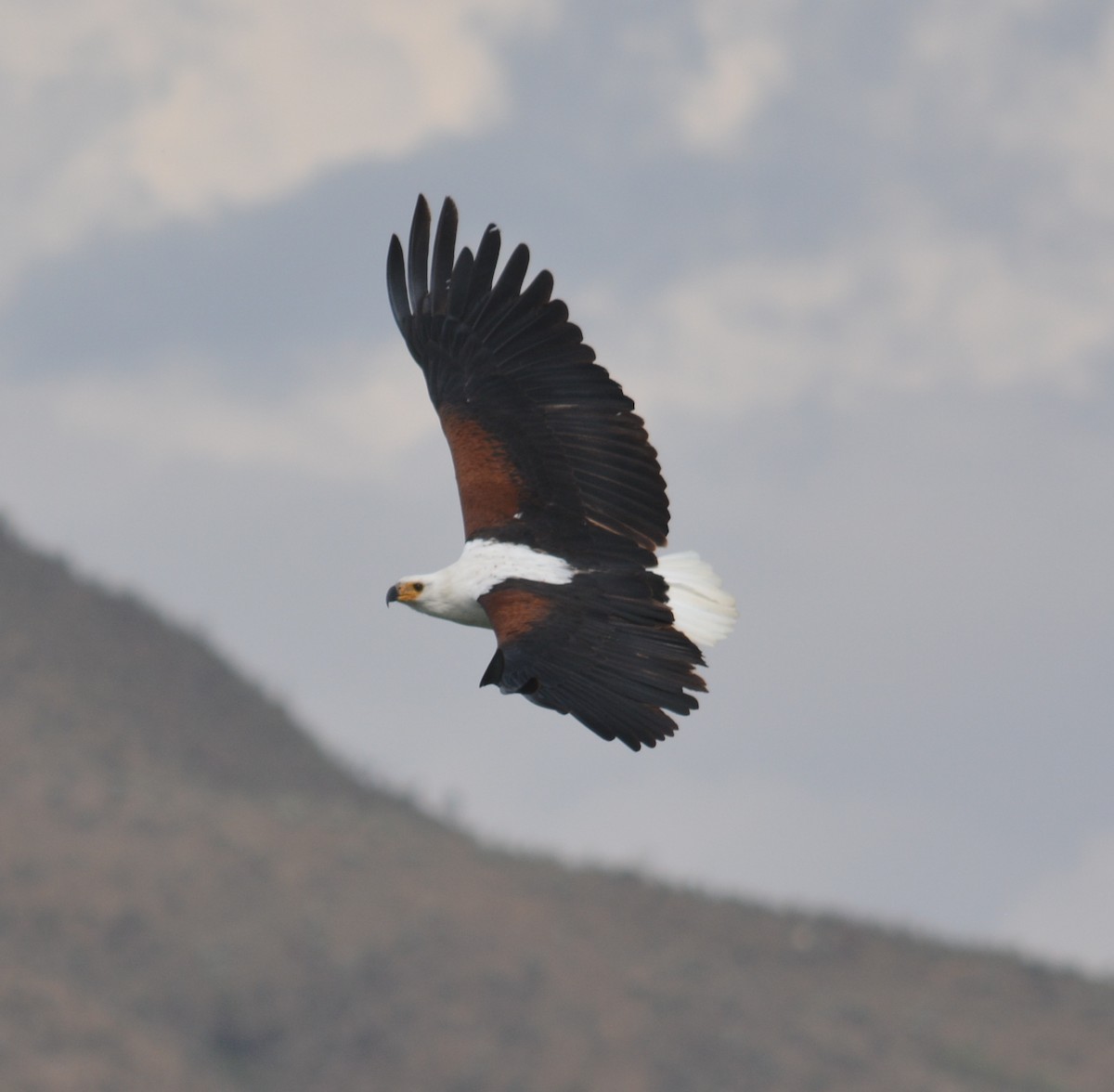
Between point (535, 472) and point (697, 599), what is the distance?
1.20m

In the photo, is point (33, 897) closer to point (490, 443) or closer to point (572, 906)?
point (572, 906)

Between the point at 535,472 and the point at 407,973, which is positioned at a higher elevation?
the point at 407,973

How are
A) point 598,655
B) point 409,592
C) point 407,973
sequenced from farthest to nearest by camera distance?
point 407,973
point 409,592
point 598,655

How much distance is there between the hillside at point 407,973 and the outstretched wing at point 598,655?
31.1 meters

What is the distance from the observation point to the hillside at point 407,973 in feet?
141

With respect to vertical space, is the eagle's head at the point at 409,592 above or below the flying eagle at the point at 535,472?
below

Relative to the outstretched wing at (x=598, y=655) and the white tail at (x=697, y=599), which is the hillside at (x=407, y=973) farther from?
the outstretched wing at (x=598, y=655)

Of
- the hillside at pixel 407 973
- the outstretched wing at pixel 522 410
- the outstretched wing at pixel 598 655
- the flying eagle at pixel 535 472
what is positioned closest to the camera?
the outstretched wing at pixel 598 655

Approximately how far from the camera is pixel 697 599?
12.0 m

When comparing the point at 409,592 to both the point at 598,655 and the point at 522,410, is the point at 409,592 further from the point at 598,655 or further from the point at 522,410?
the point at 598,655

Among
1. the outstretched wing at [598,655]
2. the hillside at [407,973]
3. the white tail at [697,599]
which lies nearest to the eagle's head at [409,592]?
the outstretched wing at [598,655]

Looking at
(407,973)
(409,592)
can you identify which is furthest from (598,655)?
(407,973)

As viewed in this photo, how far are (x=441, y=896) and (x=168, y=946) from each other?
6.60 m

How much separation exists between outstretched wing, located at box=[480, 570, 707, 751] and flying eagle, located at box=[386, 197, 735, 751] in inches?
0.7
